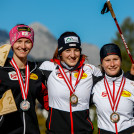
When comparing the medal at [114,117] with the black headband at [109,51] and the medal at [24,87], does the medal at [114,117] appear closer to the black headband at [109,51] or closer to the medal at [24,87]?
the black headband at [109,51]

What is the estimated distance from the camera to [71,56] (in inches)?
159

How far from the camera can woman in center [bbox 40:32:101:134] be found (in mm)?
3826

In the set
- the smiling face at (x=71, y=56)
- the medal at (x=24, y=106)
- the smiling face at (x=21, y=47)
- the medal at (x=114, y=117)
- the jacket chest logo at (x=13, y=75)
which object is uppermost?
the smiling face at (x=21, y=47)

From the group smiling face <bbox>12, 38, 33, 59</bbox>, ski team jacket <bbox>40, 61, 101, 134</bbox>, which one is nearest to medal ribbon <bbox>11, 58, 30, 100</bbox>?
smiling face <bbox>12, 38, 33, 59</bbox>

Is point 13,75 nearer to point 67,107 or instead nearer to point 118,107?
point 67,107

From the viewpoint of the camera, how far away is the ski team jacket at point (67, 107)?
3.82 m

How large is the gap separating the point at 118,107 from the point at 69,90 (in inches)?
32.6

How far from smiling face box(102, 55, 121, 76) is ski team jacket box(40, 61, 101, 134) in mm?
364

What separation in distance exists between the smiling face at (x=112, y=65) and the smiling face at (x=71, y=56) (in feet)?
1.58

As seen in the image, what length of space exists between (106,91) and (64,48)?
1.04m

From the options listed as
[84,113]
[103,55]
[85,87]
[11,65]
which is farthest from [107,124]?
[11,65]

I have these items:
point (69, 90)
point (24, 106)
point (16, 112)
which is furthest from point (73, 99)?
point (16, 112)

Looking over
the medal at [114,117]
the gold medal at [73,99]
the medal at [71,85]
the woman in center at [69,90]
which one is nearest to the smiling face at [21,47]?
the woman in center at [69,90]

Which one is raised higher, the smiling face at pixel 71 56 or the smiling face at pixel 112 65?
the smiling face at pixel 71 56
